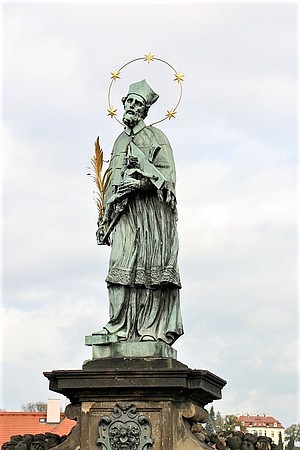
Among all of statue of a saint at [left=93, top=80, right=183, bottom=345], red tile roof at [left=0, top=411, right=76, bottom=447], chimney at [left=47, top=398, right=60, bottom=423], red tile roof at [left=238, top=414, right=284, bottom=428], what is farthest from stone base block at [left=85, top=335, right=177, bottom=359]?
red tile roof at [left=238, top=414, right=284, bottom=428]

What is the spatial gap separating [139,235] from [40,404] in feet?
161

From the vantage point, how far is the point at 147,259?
13.0m

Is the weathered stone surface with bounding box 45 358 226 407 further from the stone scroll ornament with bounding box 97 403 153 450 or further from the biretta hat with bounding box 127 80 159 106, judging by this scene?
the biretta hat with bounding box 127 80 159 106

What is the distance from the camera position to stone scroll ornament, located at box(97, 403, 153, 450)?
12094 millimetres

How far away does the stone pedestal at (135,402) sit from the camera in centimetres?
1211

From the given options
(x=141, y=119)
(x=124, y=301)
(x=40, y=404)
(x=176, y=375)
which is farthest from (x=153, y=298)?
(x=40, y=404)

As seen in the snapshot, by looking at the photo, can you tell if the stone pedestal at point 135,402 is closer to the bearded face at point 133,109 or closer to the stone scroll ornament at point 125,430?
the stone scroll ornament at point 125,430

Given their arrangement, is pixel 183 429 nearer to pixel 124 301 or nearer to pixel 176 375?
pixel 176 375

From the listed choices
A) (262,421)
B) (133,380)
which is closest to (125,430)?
(133,380)

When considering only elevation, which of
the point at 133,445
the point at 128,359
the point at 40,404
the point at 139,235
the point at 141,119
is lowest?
the point at 133,445

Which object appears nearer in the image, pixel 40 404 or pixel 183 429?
pixel 183 429

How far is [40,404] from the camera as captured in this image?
200 feet

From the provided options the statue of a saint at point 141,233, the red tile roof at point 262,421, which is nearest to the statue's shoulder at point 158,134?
the statue of a saint at point 141,233

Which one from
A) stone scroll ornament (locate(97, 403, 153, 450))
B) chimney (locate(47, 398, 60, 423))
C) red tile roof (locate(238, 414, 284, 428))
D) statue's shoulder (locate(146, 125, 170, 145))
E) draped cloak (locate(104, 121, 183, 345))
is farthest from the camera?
red tile roof (locate(238, 414, 284, 428))
